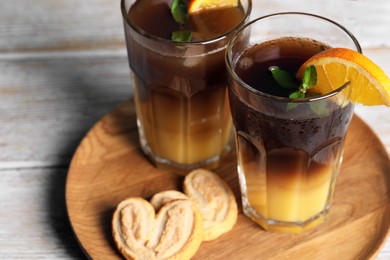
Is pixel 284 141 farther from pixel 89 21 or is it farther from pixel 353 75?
pixel 89 21

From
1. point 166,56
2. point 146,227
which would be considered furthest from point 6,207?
point 166,56

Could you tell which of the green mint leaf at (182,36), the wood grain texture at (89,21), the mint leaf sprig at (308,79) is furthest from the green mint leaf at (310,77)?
the wood grain texture at (89,21)

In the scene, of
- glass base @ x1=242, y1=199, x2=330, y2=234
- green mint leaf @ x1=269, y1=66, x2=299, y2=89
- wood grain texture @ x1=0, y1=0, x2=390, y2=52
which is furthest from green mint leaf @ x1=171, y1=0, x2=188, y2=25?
wood grain texture @ x1=0, y1=0, x2=390, y2=52

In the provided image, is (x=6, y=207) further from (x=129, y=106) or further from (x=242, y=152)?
(x=242, y=152)

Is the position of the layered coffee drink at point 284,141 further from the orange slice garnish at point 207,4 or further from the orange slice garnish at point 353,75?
the orange slice garnish at point 207,4

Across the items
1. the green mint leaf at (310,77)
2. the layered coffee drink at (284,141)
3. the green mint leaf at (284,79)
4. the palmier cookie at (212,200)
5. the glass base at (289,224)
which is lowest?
the glass base at (289,224)
